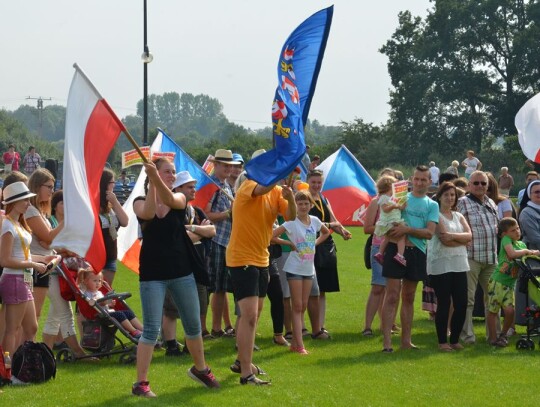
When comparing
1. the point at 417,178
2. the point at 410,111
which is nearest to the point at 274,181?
the point at 417,178

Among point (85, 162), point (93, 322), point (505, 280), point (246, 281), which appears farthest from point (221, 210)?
point (85, 162)

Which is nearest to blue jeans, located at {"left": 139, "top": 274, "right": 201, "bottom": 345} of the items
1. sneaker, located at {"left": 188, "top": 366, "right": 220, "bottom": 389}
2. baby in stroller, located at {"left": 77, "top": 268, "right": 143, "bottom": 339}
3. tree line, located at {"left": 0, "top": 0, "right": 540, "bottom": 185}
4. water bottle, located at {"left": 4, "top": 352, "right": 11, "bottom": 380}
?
sneaker, located at {"left": 188, "top": 366, "right": 220, "bottom": 389}

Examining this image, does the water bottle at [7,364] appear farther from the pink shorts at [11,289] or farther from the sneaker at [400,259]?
the sneaker at [400,259]

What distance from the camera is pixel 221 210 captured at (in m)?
11.8

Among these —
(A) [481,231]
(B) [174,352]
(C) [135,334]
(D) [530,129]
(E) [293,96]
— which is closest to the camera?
(E) [293,96]

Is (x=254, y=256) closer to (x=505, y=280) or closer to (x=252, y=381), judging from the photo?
(x=252, y=381)

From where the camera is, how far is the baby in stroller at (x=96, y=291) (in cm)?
1072

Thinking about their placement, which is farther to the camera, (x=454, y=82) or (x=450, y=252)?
(x=454, y=82)

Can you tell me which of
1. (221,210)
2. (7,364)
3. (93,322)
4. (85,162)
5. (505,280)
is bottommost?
(7,364)

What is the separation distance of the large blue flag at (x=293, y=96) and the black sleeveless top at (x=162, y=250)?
31.0 inches

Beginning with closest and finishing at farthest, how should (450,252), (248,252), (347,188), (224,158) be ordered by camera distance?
(248,252) → (450,252) → (224,158) → (347,188)

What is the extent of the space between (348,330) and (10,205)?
17.1ft

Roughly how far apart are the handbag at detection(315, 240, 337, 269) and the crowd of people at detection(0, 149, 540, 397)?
0.7 inches

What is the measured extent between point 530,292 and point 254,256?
3.96 metres
